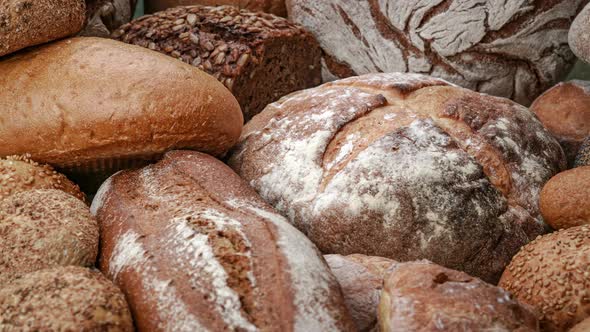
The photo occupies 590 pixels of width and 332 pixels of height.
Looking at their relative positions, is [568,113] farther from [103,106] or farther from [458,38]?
[103,106]

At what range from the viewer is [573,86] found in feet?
6.93

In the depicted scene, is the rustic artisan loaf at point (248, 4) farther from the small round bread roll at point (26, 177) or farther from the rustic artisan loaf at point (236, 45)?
the small round bread roll at point (26, 177)

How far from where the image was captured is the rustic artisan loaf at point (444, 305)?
3.37ft

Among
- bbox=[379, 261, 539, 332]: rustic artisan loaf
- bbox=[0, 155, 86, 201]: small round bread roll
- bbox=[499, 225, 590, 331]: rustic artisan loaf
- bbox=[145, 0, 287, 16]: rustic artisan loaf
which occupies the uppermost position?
A: bbox=[145, 0, 287, 16]: rustic artisan loaf

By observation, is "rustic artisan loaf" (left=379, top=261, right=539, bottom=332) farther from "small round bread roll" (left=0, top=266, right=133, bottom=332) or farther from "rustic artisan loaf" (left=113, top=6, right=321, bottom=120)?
"rustic artisan loaf" (left=113, top=6, right=321, bottom=120)

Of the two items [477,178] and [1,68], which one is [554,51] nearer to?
[477,178]

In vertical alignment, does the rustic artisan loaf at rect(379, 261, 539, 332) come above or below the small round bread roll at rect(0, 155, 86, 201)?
above

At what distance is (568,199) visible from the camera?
1498mm

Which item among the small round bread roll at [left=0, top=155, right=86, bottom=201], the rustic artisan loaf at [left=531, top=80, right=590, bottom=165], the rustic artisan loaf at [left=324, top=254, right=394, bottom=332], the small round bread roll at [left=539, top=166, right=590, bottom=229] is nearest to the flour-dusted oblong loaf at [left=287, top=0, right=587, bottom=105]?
the rustic artisan loaf at [left=531, top=80, right=590, bottom=165]

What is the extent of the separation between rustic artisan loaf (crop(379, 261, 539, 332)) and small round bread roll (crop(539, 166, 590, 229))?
449 millimetres

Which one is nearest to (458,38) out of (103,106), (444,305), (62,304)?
(103,106)

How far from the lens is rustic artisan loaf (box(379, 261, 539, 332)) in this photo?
3.37 feet

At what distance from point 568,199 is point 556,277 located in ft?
0.92

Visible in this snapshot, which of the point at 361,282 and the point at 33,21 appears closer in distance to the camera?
the point at 361,282
